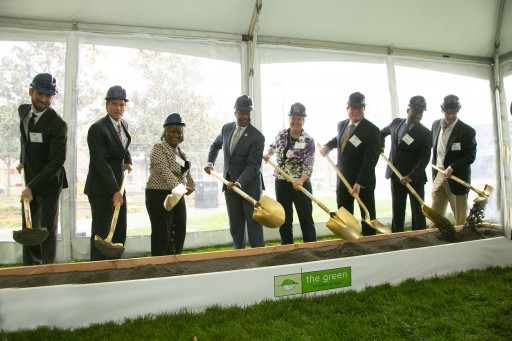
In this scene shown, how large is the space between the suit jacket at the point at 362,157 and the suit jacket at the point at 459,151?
682 mm

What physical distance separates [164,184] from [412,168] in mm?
2408

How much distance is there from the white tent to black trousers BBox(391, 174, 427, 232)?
0.87 meters

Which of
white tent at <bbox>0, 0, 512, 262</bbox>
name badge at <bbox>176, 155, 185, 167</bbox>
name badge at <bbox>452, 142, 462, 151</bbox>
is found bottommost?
name badge at <bbox>176, 155, 185, 167</bbox>

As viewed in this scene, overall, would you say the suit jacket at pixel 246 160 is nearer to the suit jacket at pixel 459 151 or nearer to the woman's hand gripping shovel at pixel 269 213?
the woman's hand gripping shovel at pixel 269 213

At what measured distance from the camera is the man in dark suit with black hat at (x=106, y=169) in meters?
2.38

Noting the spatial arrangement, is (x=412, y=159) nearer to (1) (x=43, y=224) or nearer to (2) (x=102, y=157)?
(2) (x=102, y=157)

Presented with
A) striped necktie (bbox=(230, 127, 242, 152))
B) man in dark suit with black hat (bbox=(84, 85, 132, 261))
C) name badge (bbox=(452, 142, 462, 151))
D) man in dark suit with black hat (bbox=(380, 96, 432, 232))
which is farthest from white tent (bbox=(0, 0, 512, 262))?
man in dark suit with black hat (bbox=(84, 85, 132, 261))

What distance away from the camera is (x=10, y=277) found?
197cm

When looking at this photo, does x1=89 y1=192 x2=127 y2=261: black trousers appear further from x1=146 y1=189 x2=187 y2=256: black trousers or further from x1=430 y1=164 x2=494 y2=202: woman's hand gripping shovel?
x1=430 y1=164 x2=494 y2=202: woman's hand gripping shovel

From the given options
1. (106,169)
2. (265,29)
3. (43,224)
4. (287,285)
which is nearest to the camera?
(287,285)

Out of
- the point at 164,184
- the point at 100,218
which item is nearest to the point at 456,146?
the point at 164,184

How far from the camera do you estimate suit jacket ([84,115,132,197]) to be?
2.38 metres

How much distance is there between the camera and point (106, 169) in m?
2.37

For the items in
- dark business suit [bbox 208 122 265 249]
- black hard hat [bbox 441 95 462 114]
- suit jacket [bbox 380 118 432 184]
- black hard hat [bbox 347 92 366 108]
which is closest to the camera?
dark business suit [bbox 208 122 265 249]
